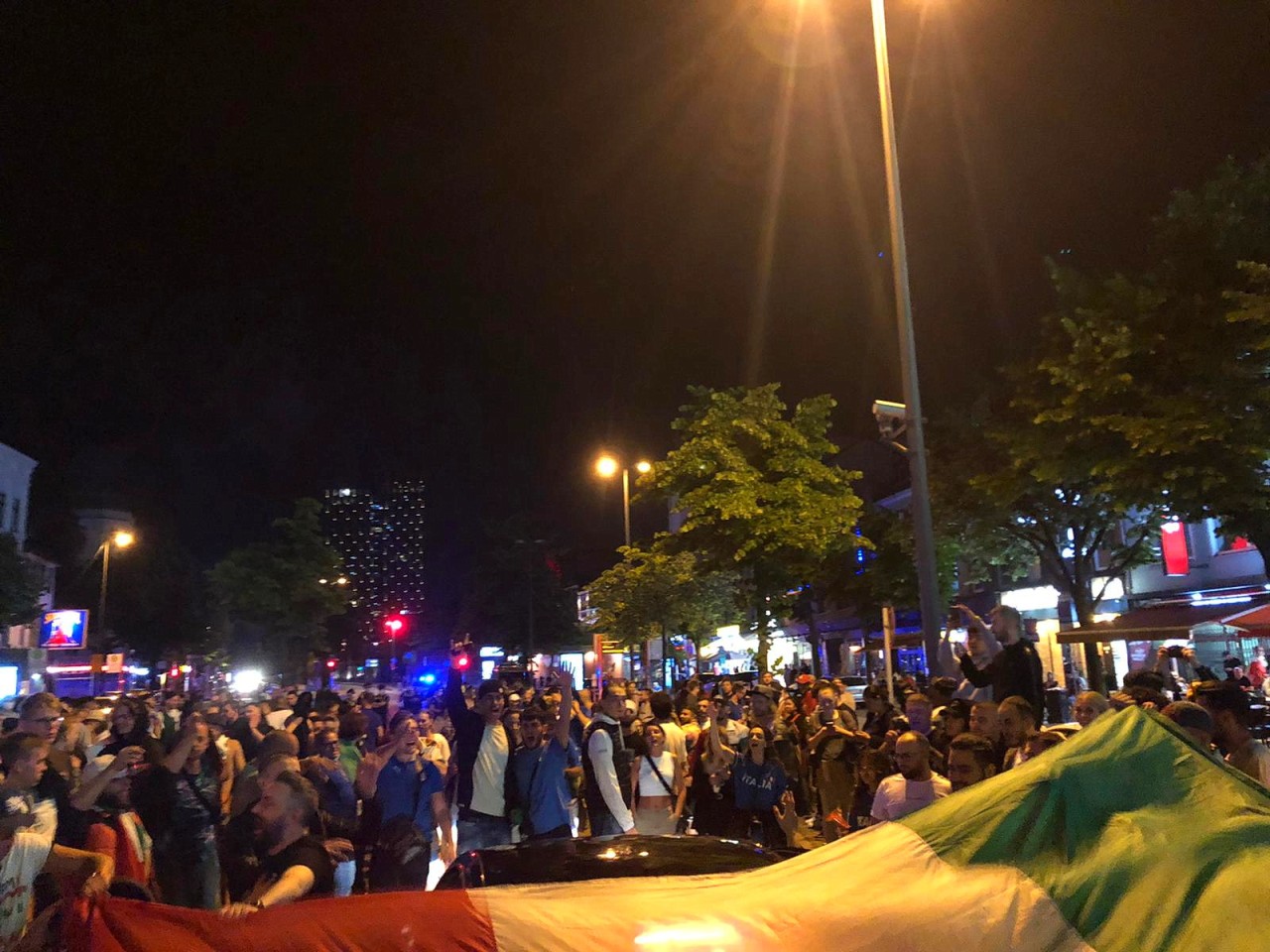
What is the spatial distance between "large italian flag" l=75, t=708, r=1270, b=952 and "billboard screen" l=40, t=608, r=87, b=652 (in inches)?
2247

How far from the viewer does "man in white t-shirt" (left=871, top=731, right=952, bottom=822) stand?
258 inches

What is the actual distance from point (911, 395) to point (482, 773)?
7.60 metres

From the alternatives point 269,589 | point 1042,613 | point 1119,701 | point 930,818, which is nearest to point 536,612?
point 269,589

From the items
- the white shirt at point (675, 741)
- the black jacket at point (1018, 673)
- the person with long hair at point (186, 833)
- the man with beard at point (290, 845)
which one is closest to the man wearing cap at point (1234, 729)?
the black jacket at point (1018, 673)

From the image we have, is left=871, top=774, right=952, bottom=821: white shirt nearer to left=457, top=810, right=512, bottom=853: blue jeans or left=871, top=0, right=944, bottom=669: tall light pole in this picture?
left=457, top=810, right=512, bottom=853: blue jeans

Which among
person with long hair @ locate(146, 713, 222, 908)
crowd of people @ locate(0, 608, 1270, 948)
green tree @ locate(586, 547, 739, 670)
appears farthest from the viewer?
green tree @ locate(586, 547, 739, 670)

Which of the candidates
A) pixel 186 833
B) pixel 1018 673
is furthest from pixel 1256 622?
pixel 186 833

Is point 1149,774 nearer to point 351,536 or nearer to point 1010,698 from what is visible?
point 1010,698

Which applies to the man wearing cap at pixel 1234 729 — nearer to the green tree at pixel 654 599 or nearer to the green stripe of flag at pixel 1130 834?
the green stripe of flag at pixel 1130 834

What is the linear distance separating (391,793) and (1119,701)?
20.4ft

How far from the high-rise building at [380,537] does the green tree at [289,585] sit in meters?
113

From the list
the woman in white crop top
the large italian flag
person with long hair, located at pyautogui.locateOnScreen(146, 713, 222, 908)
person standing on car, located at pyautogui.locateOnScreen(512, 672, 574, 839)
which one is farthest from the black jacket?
person with long hair, located at pyautogui.locateOnScreen(146, 713, 222, 908)

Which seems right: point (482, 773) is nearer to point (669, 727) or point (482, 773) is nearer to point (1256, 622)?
point (669, 727)

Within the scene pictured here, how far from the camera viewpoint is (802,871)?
332 cm
